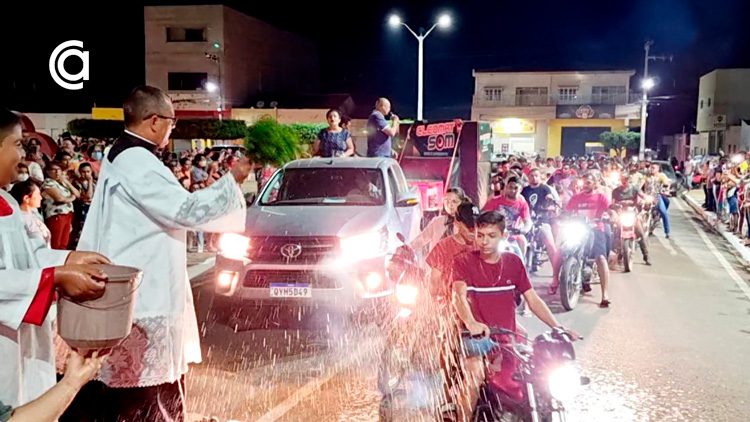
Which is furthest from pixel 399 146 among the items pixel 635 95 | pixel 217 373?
pixel 635 95

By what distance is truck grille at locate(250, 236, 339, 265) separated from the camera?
7984 millimetres

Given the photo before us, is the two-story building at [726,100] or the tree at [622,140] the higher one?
the two-story building at [726,100]

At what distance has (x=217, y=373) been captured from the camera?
7.07 meters

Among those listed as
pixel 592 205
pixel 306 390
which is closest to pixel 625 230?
pixel 592 205

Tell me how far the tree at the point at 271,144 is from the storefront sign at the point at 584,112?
145 ft

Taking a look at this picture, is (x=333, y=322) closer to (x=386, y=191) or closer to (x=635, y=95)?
(x=386, y=191)

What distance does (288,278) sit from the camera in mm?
8000

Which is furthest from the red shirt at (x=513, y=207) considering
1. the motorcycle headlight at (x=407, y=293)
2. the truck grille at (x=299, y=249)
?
the motorcycle headlight at (x=407, y=293)

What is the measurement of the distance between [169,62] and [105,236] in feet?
167

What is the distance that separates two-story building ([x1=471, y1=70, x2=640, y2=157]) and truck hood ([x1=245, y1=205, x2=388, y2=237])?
48928 millimetres

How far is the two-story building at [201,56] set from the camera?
166ft

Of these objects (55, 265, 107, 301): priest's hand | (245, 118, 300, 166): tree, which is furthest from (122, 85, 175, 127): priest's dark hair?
(245, 118, 300, 166): tree

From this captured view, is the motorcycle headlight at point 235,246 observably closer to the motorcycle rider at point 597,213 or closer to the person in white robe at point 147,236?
the person in white robe at point 147,236

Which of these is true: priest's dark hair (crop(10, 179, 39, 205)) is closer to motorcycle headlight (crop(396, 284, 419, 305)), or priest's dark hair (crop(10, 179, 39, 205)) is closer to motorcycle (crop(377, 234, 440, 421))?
motorcycle (crop(377, 234, 440, 421))
